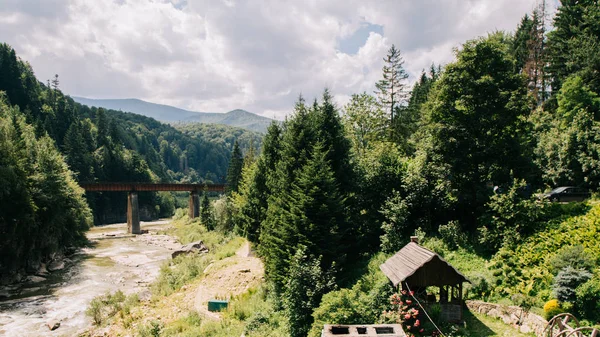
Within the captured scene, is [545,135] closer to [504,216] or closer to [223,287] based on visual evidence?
[504,216]

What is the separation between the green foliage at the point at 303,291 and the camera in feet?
56.6

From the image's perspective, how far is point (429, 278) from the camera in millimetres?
15016

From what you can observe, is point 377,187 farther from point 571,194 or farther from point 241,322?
point 571,194

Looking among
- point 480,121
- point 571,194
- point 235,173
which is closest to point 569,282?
point 480,121

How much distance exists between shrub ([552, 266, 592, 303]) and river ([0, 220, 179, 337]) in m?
28.5

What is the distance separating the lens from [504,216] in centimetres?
2086

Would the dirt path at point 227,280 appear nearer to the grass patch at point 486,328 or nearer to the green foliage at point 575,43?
the grass patch at point 486,328

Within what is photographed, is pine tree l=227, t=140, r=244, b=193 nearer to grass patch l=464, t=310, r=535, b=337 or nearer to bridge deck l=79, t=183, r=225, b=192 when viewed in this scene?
bridge deck l=79, t=183, r=225, b=192

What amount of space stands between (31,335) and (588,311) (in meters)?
31.9

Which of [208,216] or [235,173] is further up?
[235,173]

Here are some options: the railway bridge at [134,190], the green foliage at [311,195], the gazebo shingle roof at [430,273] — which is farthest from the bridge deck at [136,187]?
the gazebo shingle roof at [430,273]

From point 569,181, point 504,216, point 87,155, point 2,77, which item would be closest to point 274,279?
point 504,216

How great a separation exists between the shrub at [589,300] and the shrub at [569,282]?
0.24 metres

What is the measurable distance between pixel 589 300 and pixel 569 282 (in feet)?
2.83
